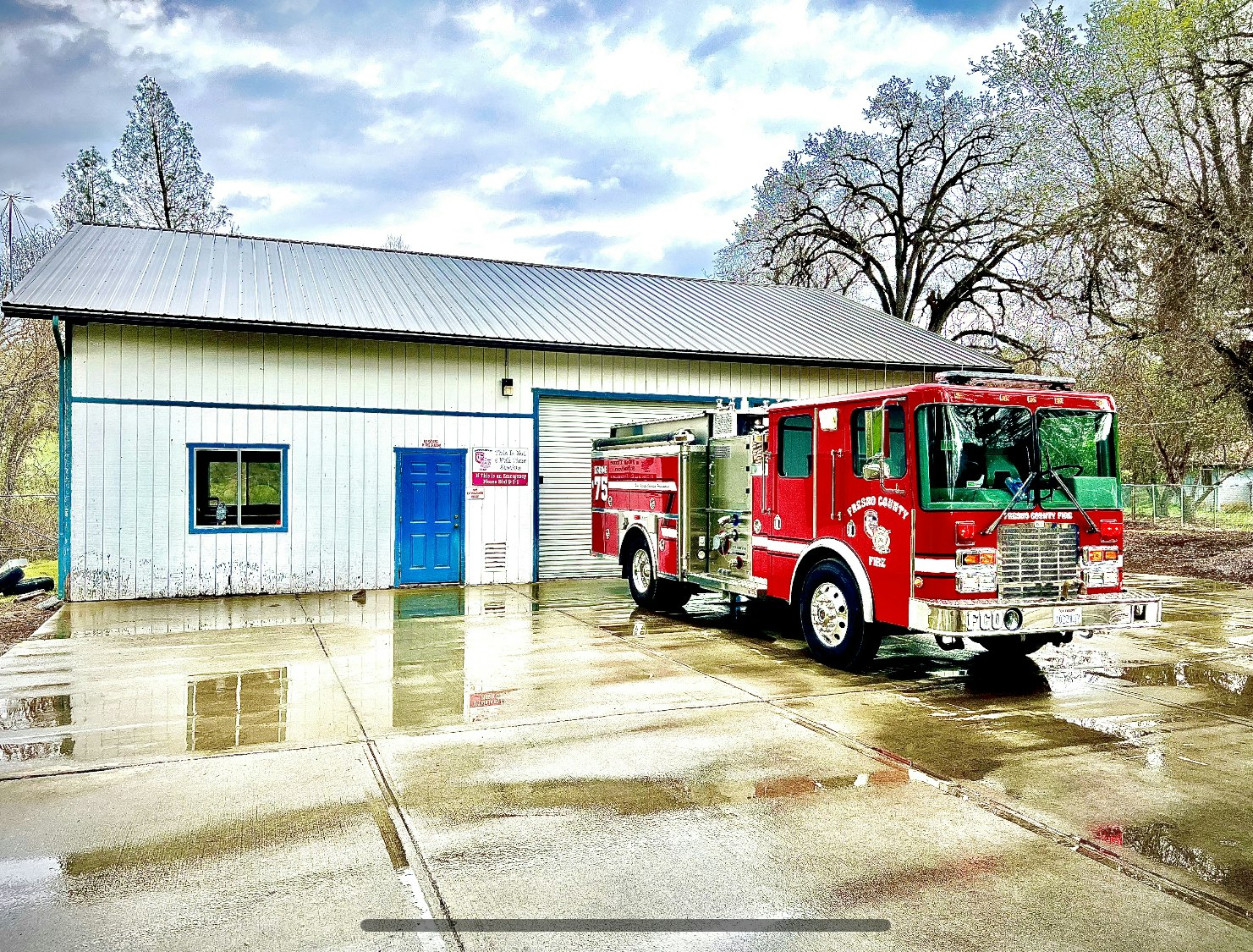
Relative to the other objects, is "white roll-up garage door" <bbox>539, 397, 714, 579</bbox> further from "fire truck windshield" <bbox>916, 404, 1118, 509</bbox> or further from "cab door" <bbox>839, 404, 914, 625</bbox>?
"fire truck windshield" <bbox>916, 404, 1118, 509</bbox>

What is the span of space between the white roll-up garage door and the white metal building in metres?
0.04

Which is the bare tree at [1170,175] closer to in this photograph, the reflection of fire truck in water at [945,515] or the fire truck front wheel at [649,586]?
the reflection of fire truck in water at [945,515]

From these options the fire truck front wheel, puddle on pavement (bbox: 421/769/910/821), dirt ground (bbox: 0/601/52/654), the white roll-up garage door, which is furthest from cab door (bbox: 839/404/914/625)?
dirt ground (bbox: 0/601/52/654)

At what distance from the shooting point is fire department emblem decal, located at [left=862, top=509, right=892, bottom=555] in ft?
26.4

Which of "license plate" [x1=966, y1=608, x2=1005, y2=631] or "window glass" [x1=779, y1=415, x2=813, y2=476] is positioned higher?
"window glass" [x1=779, y1=415, x2=813, y2=476]

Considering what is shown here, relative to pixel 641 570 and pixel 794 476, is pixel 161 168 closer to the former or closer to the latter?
pixel 641 570

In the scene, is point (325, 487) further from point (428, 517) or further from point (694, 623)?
point (694, 623)

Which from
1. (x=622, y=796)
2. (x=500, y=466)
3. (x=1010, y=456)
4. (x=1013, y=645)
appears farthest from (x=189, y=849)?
(x=500, y=466)

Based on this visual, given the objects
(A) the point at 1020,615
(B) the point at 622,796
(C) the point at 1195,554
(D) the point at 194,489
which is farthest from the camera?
(C) the point at 1195,554

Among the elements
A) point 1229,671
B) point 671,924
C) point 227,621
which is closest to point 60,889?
point 671,924

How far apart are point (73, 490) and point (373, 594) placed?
447cm

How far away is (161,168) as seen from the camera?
32.9 metres

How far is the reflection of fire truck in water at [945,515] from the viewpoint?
766cm

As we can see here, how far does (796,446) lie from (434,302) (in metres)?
9.28
